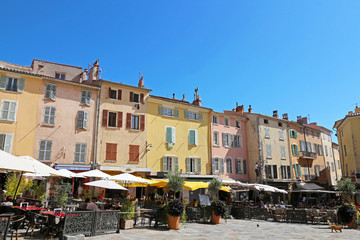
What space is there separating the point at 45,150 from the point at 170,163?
1025 centimetres

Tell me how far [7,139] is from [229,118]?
20690mm

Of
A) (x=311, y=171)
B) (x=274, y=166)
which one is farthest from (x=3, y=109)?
(x=311, y=171)

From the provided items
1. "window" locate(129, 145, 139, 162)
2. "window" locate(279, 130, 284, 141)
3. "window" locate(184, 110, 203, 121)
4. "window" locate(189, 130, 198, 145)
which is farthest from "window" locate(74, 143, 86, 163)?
"window" locate(279, 130, 284, 141)

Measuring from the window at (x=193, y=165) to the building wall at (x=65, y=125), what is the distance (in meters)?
8.90

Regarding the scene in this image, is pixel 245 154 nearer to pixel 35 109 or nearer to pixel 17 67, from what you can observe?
pixel 35 109

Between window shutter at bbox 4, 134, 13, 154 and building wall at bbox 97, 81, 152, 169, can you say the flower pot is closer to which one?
building wall at bbox 97, 81, 152, 169

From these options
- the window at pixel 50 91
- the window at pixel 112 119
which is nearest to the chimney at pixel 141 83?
the window at pixel 112 119

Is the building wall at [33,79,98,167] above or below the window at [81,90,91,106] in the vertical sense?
below

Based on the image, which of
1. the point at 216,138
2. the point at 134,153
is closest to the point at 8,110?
the point at 134,153

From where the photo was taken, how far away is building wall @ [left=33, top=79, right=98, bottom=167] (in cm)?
2073

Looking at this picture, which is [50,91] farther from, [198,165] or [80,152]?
[198,165]

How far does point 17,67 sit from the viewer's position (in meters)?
26.3

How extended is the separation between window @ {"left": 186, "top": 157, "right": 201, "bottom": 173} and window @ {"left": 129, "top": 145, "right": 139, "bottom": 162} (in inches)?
202

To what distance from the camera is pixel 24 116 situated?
66.4 ft
